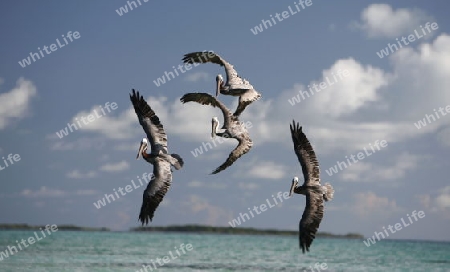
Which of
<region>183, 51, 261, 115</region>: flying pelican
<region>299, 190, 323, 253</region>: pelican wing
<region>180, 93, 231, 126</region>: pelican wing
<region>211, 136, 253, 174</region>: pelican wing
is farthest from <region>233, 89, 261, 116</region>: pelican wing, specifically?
<region>299, 190, 323, 253</region>: pelican wing

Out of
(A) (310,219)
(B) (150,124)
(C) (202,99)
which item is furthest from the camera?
(C) (202,99)

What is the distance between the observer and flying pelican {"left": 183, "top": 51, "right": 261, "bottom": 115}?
20578 mm

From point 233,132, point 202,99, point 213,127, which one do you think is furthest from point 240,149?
point 202,99

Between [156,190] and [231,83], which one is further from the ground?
[231,83]

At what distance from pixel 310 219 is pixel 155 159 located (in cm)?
387

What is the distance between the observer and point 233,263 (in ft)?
151

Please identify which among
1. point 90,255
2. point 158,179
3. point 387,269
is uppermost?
point 158,179

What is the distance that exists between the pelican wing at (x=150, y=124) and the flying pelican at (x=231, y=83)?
218 cm

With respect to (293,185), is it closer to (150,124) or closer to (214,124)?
(214,124)

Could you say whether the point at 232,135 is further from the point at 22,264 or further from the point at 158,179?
the point at 22,264

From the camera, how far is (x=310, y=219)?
18.6 meters

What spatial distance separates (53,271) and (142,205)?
2205 cm

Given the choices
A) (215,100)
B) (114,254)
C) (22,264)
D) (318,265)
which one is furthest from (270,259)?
(215,100)

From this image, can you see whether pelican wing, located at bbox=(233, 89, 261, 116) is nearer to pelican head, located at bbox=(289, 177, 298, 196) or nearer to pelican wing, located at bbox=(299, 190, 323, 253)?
pelican head, located at bbox=(289, 177, 298, 196)
